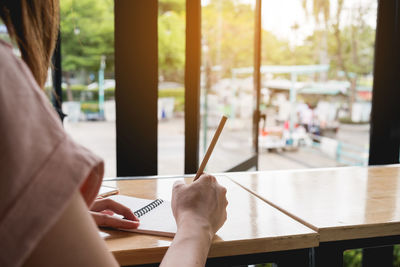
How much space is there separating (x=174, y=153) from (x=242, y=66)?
208 centimetres

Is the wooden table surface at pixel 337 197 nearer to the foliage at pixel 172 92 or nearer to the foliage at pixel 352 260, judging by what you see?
the foliage at pixel 352 260

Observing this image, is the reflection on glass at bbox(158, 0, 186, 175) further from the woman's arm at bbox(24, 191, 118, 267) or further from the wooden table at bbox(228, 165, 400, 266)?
the woman's arm at bbox(24, 191, 118, 267)

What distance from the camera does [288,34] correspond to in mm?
5062

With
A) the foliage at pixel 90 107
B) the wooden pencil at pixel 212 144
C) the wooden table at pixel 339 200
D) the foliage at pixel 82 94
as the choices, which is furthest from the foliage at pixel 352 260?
the foliage at pixel 82 94

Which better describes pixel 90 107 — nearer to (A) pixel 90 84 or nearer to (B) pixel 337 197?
(A) pixel 90 84

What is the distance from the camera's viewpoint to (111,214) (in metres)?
0.97

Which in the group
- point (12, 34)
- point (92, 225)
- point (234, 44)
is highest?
point (234, 44)

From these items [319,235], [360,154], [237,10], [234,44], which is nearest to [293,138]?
[360,154]

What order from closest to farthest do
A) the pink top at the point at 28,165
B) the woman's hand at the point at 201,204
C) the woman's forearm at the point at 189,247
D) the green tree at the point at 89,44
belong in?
the pink top at the point at 28,165, the woman's forearm at the point at 189,247, the woman's hand at the point at 201,204, the green tree at the point at 89,44

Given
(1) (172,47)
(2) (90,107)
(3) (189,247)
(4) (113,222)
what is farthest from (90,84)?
(3) (189,247)

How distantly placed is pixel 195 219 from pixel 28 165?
46 cm

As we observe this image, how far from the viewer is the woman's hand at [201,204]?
769 mm

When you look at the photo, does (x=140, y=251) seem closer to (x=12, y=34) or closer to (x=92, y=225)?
(x=92, y=225)

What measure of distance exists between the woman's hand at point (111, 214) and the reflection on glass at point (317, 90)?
427cm
